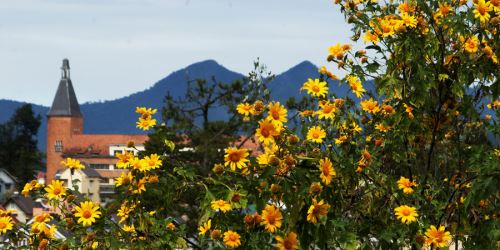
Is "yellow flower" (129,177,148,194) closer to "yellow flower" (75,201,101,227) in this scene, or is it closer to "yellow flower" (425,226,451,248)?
"yellow flower" (75,201,101,227)

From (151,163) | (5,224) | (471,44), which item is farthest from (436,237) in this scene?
(5,224)

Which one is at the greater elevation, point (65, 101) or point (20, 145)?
point (65, 101)

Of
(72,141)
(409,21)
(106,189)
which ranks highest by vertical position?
(409,21)

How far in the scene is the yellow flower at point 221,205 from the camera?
166 inches

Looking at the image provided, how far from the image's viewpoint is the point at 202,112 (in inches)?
1414

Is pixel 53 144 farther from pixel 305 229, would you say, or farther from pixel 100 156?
pixel 305 229

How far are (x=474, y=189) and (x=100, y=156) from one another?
107123mm

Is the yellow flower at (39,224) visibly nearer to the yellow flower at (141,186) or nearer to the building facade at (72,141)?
the yellow flower at (141,186)

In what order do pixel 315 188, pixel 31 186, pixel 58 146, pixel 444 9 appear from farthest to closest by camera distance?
pixel 58 146 < pixel 444 9 < pixel 31 186 < pixel 315 188

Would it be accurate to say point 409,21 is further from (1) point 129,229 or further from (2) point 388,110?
(1) point 129,229

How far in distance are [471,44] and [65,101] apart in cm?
11376

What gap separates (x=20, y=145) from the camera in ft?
305

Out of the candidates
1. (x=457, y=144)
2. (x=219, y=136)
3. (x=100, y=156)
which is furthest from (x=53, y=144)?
(x=457, y=144)

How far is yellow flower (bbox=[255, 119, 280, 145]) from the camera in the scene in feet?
13.9
